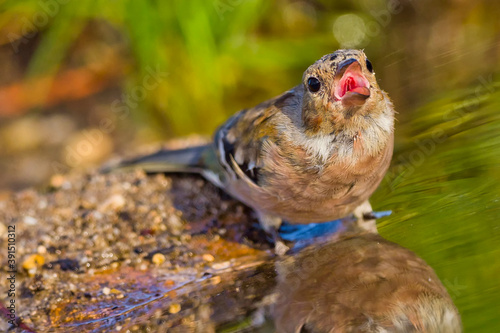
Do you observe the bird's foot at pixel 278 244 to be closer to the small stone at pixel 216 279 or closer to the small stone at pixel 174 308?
the small stone at pixel 216 279

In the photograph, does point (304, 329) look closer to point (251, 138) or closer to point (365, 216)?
point (365, 216)

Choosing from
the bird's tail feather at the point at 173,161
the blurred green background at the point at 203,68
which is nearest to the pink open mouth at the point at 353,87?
the blurred green background at the point at 203,68

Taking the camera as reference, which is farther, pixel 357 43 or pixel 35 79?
pixel 35 79

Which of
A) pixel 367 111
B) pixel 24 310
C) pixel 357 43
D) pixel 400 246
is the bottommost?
pixel 400 246

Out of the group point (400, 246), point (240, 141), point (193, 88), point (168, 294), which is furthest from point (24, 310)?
point (193, 88)

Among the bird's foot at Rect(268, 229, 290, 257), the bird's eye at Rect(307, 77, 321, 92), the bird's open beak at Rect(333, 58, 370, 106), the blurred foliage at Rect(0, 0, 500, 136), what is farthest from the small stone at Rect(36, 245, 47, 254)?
the blurred foliage at Rect(0, 0, 500, 136)

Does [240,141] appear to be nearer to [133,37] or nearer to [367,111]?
[367,111]
